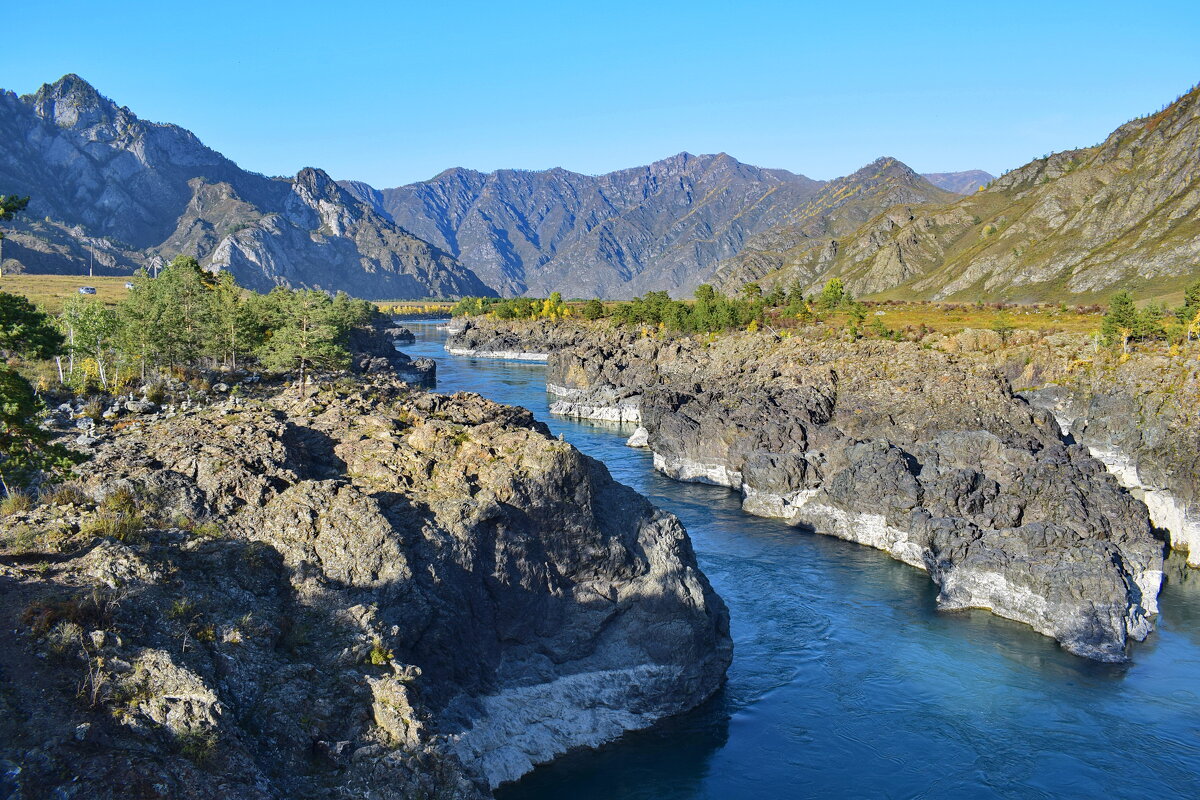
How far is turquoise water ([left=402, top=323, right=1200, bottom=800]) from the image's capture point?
25375mm

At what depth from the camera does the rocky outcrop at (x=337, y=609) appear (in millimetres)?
14086

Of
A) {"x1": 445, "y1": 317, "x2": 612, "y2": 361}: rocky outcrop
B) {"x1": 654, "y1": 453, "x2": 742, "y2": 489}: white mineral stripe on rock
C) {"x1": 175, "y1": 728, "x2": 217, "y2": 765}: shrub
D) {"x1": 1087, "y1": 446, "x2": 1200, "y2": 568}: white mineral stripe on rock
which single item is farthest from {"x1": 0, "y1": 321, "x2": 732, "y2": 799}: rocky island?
{"x1": 445, "y1": 317, "x2": 612, "y2": 361}: rocky outcrop

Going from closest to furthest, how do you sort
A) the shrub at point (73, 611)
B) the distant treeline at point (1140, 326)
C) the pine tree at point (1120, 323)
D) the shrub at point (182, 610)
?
1. the shrub at point (73, 611)
2. the shrub at point (182, 610)
3. the distant treeline at point (1140, 326)
4. the pine tree at point (1120, 323)

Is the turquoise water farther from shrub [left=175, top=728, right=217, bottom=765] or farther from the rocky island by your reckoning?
shrub [left=175, top=728, right=217, bottom=765]

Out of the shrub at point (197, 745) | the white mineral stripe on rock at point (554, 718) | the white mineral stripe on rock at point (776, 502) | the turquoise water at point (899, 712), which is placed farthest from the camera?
the white mineral stripe on rock at point (776, 502)

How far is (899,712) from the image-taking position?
29969 millimetres

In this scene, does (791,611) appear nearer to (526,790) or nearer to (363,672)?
(526,790)

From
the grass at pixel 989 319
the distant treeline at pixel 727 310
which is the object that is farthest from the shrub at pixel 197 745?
the distant treeline at pixel 727 310

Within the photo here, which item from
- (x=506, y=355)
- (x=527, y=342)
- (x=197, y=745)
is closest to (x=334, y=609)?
(x=197, y=745)

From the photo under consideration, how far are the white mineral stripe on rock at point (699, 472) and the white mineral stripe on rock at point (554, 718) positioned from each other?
122ft

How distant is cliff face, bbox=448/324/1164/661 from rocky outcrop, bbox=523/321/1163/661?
0.32ft

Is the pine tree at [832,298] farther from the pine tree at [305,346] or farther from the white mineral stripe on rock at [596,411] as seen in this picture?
the pine tree at [305,346]

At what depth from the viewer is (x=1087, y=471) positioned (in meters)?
45.1

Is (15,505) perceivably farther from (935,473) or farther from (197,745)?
(935,473)
